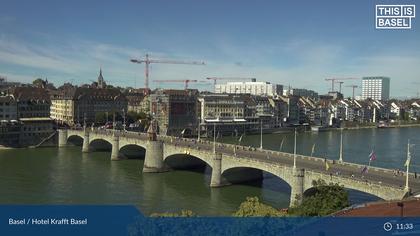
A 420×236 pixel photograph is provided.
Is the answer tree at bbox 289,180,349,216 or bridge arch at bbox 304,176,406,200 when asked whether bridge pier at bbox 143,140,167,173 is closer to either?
bridge arch at bbox 304,176,406,200

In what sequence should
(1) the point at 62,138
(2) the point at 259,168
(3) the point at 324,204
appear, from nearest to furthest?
(3) the point at 324,204 → (2) the point at 259,168 → (1) the point at 62,138

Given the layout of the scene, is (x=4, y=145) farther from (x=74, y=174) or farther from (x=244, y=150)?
(x=244, y=150)

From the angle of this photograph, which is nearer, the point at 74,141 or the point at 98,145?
the point at 98,145

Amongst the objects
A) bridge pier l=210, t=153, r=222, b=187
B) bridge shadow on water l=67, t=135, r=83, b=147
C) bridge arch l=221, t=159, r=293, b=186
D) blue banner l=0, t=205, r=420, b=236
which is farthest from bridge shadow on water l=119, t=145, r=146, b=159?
blue banner l=0, t=205, r=420, b=236

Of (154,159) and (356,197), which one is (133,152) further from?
(356,197)

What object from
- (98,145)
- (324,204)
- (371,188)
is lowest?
(98,145)

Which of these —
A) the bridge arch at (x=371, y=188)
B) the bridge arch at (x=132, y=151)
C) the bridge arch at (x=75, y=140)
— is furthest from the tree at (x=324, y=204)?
the bridge arch at (x=75, y=140)

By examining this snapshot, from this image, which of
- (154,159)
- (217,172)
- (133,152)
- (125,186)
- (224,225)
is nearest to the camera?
(224,225)

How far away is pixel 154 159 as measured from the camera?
59.1m

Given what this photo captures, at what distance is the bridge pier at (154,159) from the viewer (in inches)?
2319

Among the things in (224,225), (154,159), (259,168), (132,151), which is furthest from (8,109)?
(224,225)

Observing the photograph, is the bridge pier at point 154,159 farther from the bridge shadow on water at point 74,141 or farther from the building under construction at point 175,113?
the building under construction at point 175,113

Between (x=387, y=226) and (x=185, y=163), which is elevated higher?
(x=387, y=226)

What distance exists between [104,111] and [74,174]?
62.3 m
